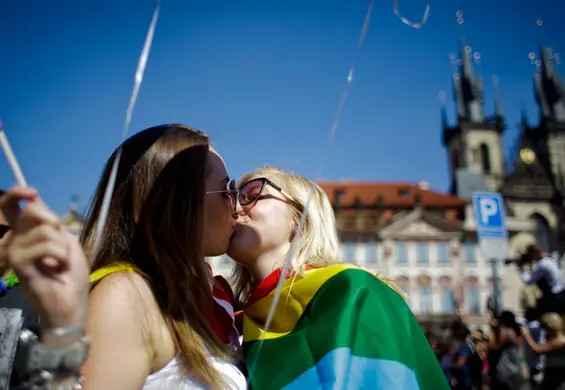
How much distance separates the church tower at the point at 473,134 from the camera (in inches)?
1956

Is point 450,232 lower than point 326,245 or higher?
higher

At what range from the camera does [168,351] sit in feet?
4.93

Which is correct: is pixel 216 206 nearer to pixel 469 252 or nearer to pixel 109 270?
pixel 109 270

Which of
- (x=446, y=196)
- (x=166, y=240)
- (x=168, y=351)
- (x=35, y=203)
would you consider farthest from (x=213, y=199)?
(x=446, y=196)

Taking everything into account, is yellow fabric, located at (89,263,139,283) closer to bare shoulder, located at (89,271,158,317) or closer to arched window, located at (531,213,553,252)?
bare shoulder, located at (89,271,158,317)

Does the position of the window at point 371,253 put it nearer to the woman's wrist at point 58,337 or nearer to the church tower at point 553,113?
the church tower at point 553,113

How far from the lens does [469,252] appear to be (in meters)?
40.4

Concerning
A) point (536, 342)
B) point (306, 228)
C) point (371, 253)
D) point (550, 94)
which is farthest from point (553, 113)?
point (306, 228)

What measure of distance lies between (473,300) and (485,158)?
16631 millimetres

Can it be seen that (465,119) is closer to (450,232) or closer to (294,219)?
(450,232)

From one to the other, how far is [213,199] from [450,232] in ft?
134

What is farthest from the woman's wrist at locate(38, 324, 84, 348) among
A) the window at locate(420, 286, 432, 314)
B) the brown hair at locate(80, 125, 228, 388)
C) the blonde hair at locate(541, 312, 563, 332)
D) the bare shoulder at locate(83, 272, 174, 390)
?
the window at locate(420, 286, 432, 314)

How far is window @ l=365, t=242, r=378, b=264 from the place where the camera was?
40.4 meters

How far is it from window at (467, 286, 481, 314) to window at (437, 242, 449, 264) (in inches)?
108
